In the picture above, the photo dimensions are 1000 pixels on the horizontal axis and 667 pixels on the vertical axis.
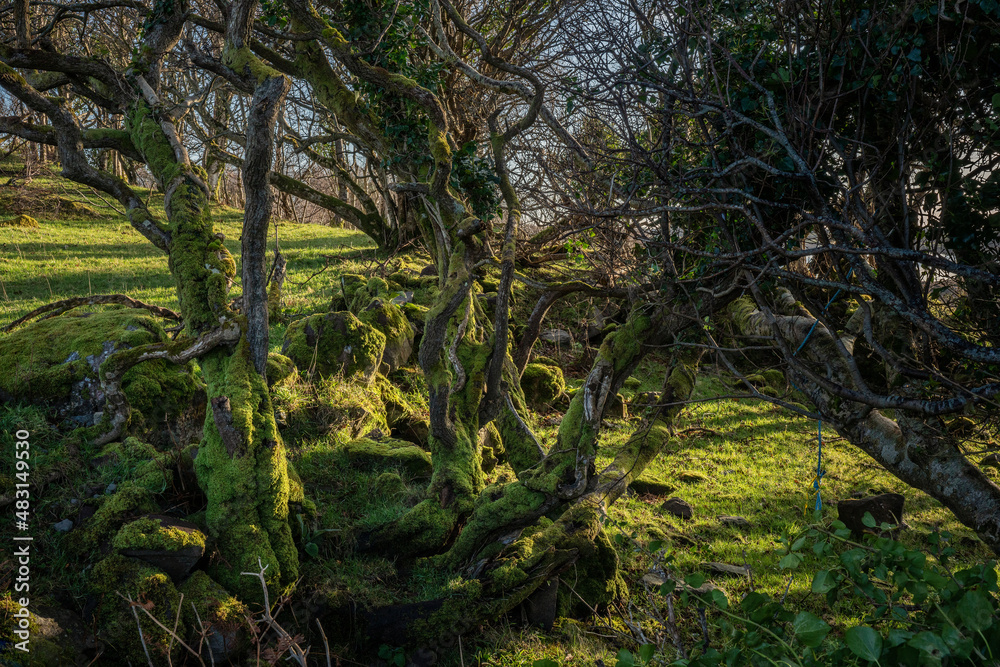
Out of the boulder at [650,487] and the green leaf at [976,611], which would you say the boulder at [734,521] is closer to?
the boulder at [650,487]

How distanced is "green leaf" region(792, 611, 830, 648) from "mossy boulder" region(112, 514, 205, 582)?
13.5 feet

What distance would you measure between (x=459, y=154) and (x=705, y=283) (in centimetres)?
296

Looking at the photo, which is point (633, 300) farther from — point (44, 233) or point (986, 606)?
point (44, 233)

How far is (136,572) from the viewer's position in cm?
418

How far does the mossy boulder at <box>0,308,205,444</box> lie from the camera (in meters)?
6.04

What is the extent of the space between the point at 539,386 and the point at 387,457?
4037 mm

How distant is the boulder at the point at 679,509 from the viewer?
303 inches

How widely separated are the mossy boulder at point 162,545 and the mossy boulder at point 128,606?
0.08 m

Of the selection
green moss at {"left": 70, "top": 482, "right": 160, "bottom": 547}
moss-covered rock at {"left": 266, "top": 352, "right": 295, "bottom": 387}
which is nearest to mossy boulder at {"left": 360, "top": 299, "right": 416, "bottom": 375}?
moss-covered rock at {"left": 266, "top": 352, "right": 295, "bottom": 387}

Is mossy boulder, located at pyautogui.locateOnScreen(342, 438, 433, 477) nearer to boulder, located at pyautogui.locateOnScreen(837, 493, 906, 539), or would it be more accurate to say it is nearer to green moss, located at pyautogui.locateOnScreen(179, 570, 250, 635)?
green moss, located at pyautogui.locateOnScreen(179, 570, 250, 635)

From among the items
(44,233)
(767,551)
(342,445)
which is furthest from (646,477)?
(44,233)

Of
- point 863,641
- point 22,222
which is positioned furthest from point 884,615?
point 22,222

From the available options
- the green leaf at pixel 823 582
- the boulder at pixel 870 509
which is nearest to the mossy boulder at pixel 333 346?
the boulder at pixel 870 509

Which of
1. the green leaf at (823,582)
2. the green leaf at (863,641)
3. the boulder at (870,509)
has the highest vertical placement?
the green leaf at (823,582)
